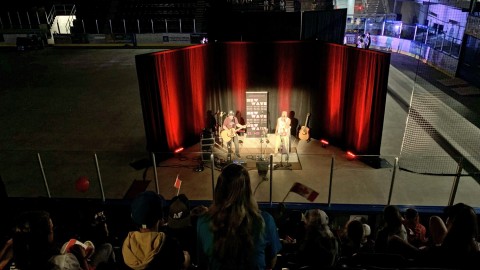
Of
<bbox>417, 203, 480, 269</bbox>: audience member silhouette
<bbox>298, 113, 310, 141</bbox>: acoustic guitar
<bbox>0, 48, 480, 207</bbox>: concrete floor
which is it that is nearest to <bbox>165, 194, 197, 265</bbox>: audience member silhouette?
<bbox>417, 203, 480, 269</bbox>: audience member silhouette

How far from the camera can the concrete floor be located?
24.9ft

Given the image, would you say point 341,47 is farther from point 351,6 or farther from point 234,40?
point 351,6

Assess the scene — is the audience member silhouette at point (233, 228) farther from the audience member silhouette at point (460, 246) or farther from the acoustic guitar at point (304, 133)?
the acoustic guitar at point (304, 133)

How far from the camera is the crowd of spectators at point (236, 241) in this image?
2262 millimetres

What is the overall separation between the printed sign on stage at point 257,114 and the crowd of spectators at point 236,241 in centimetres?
598

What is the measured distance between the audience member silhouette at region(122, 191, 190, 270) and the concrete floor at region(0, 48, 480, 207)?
354 centimetres

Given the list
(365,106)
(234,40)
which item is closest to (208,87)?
(234,40)

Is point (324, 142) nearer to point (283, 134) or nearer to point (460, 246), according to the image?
point (283, 134)

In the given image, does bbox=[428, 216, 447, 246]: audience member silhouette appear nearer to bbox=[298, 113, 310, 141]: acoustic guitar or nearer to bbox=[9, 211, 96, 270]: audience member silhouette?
bbox=[9, 211, 96, 270]: audience member silhouette

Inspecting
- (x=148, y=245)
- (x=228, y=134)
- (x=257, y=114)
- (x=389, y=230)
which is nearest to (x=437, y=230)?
(x=389, y=230)

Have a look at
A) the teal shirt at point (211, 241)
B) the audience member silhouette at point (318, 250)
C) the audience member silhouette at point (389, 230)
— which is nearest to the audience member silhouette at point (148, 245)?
the teal shirt at point (211, 241)

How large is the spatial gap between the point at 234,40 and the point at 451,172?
607cm

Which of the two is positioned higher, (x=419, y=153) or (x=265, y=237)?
(x=265, y=237)

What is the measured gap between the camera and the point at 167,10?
2817 cm
